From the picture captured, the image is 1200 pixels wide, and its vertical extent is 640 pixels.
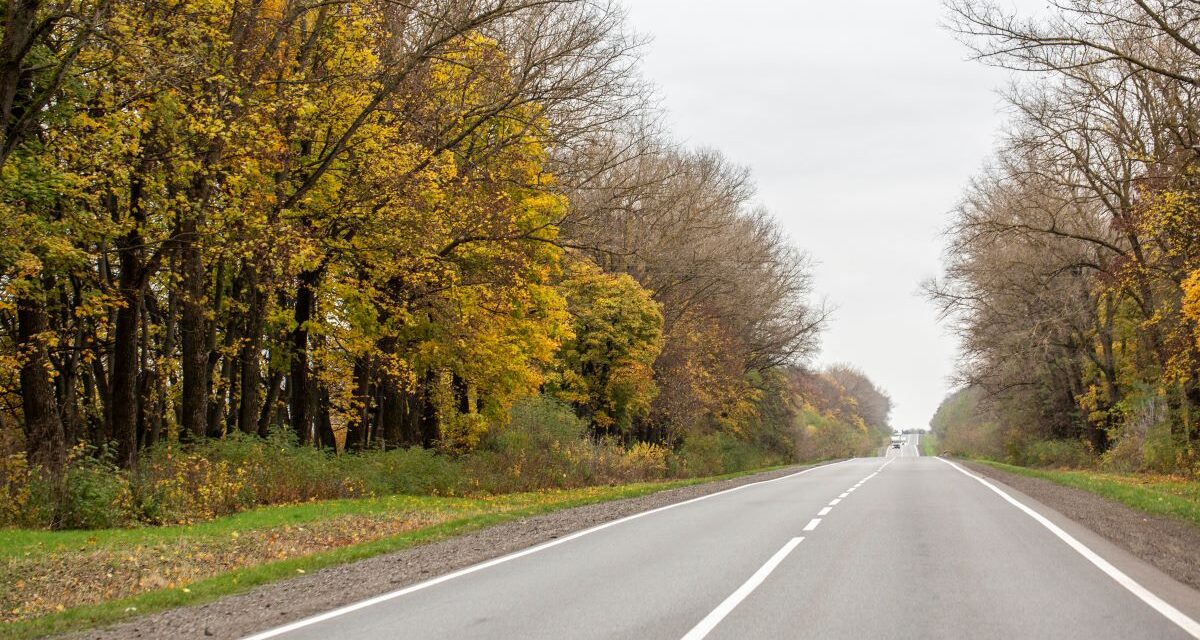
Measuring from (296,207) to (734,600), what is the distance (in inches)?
627

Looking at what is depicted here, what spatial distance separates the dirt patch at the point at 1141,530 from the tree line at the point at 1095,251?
6.16 metres

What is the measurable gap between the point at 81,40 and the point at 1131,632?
1165cm

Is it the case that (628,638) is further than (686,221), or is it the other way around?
(686,221)

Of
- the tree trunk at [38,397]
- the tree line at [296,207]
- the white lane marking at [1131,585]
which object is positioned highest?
the tree line at [296,207]

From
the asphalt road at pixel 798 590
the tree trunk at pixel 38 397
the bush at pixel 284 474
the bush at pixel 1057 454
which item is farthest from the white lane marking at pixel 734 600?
the bush at pixel 1057 454

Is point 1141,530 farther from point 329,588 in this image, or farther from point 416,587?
point 329,588

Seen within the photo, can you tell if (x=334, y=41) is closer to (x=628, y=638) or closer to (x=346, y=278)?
(x=346, y=278)

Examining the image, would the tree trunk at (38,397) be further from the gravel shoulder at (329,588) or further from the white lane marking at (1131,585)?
the white lane marking at (1131,585)

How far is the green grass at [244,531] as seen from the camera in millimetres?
8102

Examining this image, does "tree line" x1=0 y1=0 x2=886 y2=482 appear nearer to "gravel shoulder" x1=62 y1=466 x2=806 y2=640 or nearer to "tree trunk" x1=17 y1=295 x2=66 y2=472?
"tree trunk" x1=17 y1=295 x2=66 y2=472

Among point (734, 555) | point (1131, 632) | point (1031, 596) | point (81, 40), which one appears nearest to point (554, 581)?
point (734, 555)

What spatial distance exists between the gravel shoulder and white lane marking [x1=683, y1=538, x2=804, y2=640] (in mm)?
3261

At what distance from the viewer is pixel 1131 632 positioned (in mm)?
6340

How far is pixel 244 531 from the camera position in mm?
13992
